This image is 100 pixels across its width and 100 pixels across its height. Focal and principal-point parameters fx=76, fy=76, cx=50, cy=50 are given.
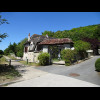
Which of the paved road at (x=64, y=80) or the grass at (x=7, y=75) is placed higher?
the grass at (x=7, y=75)

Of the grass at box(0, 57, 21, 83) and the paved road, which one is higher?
the grass at box(0, 57, 21, 83)

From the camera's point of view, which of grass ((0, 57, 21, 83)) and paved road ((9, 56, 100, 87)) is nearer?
paved road ((9, 56, 100, 87))

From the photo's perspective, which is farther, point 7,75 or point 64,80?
point 7,75

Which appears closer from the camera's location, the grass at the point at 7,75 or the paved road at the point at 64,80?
the paved road at the point at 64,80
